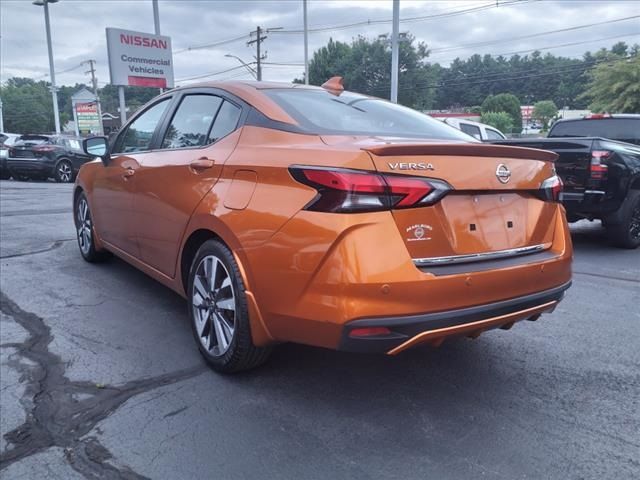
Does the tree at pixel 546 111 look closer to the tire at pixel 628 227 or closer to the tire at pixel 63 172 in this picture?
the tire at pixel 63 172

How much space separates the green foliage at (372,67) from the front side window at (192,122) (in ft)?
203

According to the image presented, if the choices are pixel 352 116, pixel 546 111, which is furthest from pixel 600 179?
pixel 546 111

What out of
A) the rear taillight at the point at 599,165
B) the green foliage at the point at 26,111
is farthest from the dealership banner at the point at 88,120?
the rear taillight at the point at 599,165

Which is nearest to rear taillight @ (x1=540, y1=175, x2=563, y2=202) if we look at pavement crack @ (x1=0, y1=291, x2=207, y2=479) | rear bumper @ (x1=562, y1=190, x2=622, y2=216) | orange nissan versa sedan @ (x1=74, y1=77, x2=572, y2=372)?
orange nissan versa sedan @ (x1=74, y1=77, x2=572, y2=372)

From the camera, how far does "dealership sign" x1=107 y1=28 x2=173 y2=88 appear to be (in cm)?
2288

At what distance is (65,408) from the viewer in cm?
280

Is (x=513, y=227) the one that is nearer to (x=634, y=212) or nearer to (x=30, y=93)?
(x=634, y=212)

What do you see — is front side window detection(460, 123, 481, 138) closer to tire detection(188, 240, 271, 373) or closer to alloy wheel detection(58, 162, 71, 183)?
tire detection(188, 240, 271, 373)

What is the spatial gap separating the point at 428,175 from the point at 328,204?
0.48 metres

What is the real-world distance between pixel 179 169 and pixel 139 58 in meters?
22.8

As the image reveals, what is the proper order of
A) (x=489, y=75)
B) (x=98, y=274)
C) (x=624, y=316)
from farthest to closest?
(x=489, y=75) → (x=98, y=274) → (x=624, y=316)

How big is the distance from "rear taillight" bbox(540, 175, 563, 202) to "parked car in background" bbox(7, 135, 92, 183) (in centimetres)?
1670

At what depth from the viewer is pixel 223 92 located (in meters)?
3.51

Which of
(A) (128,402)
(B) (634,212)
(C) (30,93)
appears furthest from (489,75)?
(A) (128,402)
